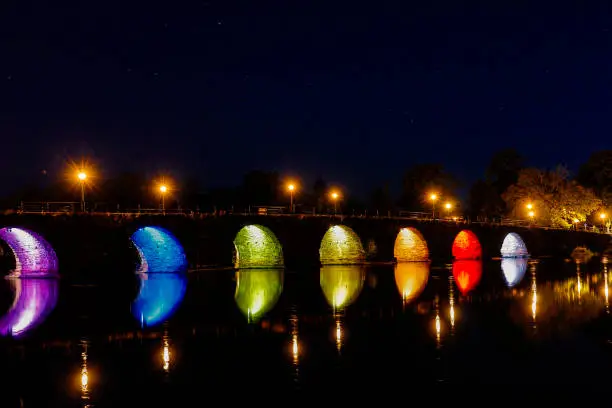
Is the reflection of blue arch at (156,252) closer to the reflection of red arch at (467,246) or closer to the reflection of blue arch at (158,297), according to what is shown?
the reflection of blue arch at (158,297)

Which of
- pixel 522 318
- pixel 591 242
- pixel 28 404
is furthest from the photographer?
pixel 591 242

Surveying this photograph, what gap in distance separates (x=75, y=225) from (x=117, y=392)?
27604 millimetres

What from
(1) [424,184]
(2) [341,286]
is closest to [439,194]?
(1) [424,184]

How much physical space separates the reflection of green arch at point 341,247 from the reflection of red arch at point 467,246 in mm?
13698

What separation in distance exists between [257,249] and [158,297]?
69.5ft

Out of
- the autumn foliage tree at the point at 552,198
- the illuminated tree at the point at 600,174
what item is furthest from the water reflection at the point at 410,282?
the illuminated tree at the point at 600,174

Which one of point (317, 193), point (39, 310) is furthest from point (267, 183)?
point (39, 310)

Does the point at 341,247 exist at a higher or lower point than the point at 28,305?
higher

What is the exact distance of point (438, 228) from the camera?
57531mm

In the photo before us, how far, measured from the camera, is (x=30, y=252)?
133ft

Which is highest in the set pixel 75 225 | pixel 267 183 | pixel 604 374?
pixel 267 183

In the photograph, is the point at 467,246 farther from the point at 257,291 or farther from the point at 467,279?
the point at 257,291

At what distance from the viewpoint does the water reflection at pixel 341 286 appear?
26062 mm

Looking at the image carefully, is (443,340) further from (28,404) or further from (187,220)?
(187,220)
